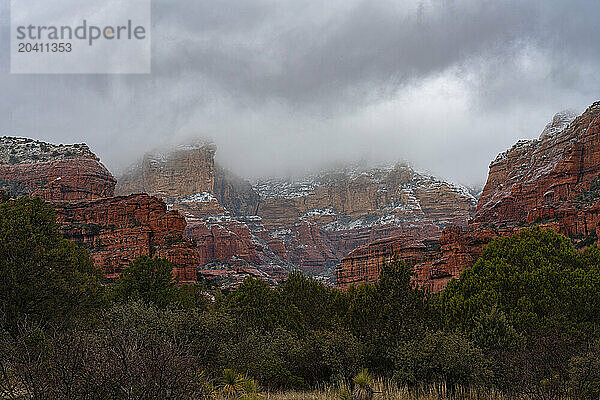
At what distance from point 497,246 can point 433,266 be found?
41463 millimetres

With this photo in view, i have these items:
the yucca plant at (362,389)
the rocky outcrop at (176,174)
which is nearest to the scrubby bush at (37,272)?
the yucca plant at (362,389)

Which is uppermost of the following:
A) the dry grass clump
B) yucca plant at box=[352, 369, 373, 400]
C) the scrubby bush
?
the scrubby bush

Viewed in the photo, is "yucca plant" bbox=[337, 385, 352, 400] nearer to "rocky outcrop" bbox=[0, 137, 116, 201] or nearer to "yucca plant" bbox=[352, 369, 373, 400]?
"yucca plant" bbox=[352, 369, 373, 400]

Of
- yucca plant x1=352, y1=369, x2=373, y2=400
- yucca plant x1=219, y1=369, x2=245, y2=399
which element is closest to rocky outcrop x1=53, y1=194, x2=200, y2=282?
yucca plant x1=219, y1=369, x2=245, y2=399

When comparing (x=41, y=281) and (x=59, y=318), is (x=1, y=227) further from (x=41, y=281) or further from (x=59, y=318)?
(x=59, y=318)

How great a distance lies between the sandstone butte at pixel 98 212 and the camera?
6775 centimetres

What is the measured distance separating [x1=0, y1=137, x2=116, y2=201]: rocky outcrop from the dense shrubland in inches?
2551

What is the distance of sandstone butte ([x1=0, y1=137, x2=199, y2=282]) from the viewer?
67.8 m

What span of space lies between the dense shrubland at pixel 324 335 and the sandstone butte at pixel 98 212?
4682 cm

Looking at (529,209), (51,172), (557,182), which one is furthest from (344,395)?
(51,172)

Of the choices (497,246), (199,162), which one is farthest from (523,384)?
(199,162)

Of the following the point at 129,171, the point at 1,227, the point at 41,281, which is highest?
the point at 129,171

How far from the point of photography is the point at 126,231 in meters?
70.1

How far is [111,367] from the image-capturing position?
653 cm
